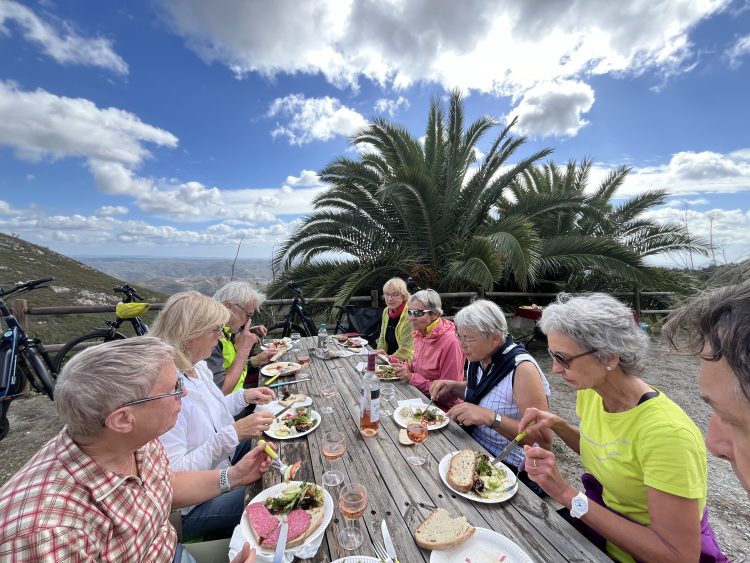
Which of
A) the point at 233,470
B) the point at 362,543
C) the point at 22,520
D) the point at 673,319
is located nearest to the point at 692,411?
the point at 673,319

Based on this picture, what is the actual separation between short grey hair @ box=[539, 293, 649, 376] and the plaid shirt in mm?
2003

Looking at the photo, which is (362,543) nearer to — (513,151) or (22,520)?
(22,520)

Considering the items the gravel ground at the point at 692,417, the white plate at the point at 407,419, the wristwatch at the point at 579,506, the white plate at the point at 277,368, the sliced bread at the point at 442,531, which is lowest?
the gravel ground at the point at 692,417

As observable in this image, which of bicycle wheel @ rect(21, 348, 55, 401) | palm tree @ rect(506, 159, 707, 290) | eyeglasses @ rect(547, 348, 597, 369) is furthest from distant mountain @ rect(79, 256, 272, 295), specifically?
palm tree @ rect(506, 159, 707, 290)

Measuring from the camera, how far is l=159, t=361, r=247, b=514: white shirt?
1825 mm

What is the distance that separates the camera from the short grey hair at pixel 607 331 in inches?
60.0

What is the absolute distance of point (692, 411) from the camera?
15.8 feet

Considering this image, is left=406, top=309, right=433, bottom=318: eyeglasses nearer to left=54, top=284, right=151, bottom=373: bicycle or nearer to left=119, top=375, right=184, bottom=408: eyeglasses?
left=119, top=375, right=184, bottom=408: eyeglasses

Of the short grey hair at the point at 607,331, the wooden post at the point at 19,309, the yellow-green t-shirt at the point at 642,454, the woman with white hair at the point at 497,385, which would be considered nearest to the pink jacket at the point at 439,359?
the woman with white hair at the point at 497,385

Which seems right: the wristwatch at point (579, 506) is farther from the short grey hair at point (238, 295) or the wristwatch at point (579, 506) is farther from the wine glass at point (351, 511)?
the short grey hair at point (238, 295)

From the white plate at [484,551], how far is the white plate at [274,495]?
45 centimetres

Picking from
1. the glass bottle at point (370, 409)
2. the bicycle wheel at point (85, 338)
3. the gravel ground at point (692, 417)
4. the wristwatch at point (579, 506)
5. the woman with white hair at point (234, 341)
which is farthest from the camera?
the bicycle wheel at point (85, 338)

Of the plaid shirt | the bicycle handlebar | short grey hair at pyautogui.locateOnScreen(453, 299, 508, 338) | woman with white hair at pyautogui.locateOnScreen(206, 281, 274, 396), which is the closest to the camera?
the plaid shirt

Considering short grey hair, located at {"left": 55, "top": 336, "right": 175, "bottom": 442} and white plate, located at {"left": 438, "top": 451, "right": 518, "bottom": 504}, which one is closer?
short grey hair, located at {"left": 55, "top": 336, "right": 175, "bottom": 442}
